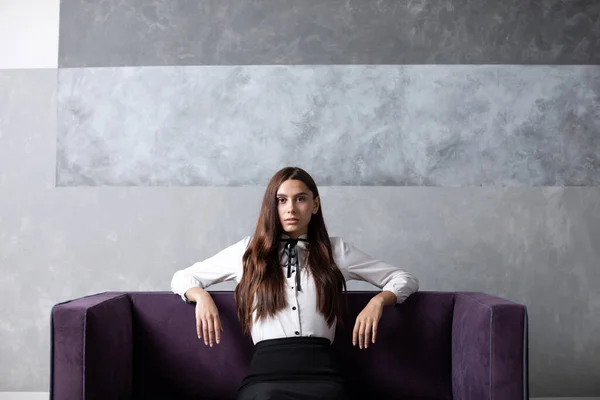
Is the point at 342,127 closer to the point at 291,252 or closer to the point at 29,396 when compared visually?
the point at 291,252

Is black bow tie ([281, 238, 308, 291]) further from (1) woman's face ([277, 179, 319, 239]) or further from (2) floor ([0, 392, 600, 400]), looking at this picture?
(2) floor ([0, 392, 600, 400])

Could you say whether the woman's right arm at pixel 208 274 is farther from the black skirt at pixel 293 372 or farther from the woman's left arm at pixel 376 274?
the woman's left arm at pixel 376 274

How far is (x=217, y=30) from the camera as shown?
3.62 metres

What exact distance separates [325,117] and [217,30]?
2.50ft

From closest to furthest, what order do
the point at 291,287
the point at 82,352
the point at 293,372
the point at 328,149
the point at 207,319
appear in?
the point at 82,352 < the point at 293,372 < the point at 207,319 < the point at 291,287 < the point at 328,149

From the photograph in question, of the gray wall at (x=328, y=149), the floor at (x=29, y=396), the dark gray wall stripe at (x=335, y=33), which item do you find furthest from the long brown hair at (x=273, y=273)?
the floor at (x=29, y=396)

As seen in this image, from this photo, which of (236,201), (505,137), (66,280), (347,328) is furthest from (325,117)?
(66,280)

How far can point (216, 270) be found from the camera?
2721 mm

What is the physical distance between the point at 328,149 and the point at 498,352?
1.62 m

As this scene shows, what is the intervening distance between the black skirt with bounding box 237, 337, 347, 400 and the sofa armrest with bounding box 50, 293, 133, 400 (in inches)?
19.0

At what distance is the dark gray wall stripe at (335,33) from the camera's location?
358cm

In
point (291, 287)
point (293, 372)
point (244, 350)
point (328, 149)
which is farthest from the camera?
point (328, 149)

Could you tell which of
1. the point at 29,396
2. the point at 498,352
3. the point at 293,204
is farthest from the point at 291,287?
the point at 29,396

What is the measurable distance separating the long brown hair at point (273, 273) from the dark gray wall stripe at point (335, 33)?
119 centimetres
